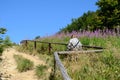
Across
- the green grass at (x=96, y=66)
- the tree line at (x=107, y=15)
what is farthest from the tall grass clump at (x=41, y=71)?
the tree line at (x=107, y=15)

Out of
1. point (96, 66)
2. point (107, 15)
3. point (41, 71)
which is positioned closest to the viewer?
point (96, 66)

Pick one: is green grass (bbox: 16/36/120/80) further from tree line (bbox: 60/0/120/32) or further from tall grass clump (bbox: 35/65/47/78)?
tree line (bbox: 60/0/120/32)

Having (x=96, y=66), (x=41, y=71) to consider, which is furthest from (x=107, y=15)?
(x=96, y=66)

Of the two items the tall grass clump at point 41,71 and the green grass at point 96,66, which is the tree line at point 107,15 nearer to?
the tall grass clump at point 41,71

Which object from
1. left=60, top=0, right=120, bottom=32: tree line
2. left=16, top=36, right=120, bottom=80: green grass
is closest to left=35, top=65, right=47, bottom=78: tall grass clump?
left=16, top=36, right=120, bottom=80: green grass

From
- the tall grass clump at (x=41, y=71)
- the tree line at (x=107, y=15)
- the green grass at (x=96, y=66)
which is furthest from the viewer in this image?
the tree line at (x=107, y=15)

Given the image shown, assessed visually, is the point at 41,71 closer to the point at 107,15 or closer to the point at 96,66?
the point at 96,66

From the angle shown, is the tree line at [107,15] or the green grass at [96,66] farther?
the tree line at [107,15]

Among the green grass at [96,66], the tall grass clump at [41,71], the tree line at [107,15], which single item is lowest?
the tall grass clump at [41,71]

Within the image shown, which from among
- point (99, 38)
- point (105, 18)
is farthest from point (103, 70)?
point (105, 18)

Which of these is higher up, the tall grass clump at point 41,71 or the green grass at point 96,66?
the green grass at point 96,66

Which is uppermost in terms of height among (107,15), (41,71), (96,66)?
(107,15)

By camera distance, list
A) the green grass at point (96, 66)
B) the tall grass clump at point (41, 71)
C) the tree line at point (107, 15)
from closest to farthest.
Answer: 1. the green grass at point (96, 66)
2. the tall grass clump at point (41, 71)
3. the tree line at point (107, 15)

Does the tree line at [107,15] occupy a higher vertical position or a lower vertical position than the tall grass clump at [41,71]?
higher
